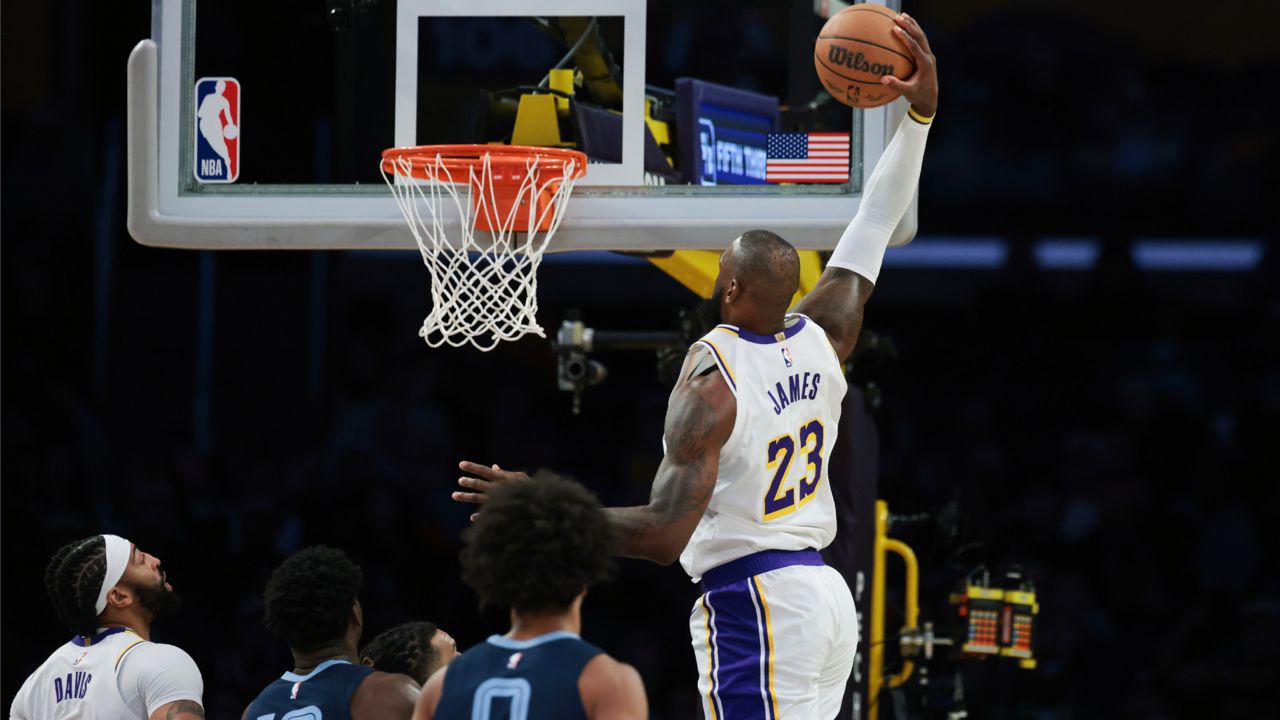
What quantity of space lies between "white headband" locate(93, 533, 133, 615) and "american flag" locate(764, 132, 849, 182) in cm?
245

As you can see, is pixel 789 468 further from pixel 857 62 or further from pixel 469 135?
pixel 469 135

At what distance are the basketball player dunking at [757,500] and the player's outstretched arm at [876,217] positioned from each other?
0.23 metres

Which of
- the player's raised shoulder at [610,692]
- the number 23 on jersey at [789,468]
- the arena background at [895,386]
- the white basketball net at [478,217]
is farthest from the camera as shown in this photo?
the arena background at [895,386]

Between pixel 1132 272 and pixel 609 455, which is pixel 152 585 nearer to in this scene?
pixel 609 455

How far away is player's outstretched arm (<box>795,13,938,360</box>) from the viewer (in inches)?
186

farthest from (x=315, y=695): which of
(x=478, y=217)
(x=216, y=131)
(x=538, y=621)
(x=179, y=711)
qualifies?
(x=216, y=131)

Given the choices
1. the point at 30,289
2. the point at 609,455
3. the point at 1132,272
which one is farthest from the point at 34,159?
the point at 1132,272

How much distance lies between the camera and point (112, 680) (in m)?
4.69

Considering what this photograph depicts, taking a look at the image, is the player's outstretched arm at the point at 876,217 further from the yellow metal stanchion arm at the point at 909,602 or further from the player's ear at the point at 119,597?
the yellow metal stanchion arm at the point at 909,602

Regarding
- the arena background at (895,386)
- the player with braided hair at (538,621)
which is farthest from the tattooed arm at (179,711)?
the arena background at (895,386)

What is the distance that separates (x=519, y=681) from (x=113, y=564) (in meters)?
2.08

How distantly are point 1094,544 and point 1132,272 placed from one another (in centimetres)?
185

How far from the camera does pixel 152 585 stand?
4.89m

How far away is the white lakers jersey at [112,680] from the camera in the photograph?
4.65 metres
